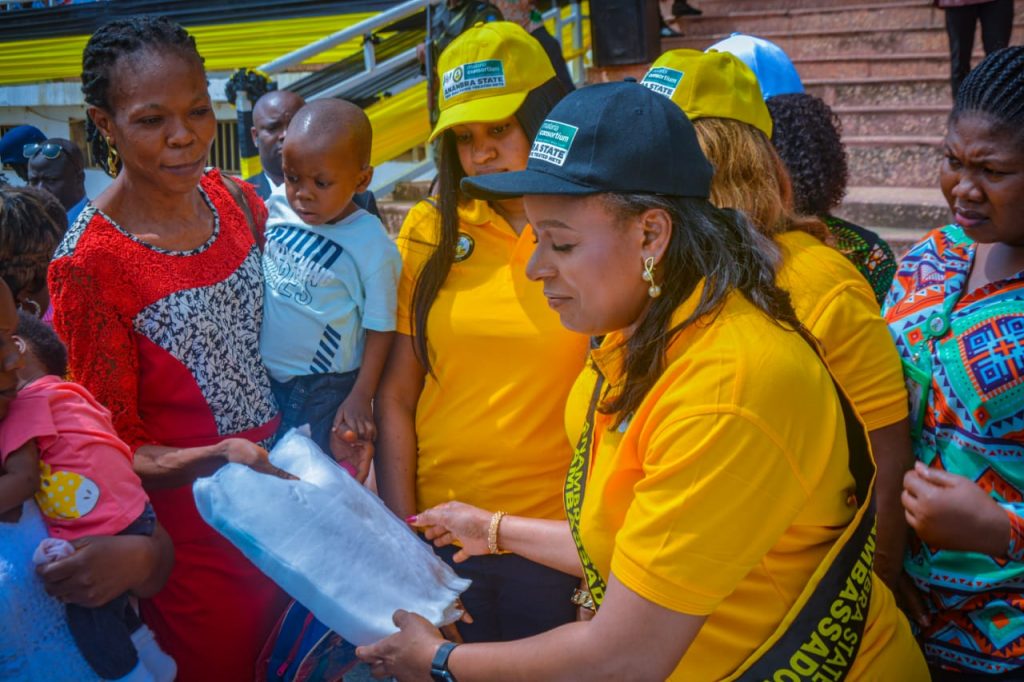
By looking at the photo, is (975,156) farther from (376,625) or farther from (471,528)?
(376,625)

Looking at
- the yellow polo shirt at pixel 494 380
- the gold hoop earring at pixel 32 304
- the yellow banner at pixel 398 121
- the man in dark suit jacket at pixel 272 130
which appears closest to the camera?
the yellow polo shirt at pixel 494 380

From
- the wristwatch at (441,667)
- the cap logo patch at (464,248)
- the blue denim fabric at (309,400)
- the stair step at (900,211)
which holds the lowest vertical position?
the stair step at (900,211)

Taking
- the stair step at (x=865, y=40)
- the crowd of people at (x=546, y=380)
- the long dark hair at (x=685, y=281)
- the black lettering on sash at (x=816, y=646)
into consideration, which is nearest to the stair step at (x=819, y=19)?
the stair step at (x=865, y=40)

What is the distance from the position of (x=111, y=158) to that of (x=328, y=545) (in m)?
1.13

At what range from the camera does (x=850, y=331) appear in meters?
2.17

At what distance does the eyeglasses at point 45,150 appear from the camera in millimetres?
4590

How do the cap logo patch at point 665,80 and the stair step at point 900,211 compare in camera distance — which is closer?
the cap logo patch at point 665,80

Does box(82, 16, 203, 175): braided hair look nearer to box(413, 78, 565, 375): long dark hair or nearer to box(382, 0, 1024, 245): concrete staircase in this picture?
box(413, 78, 565, 375): long dark hair

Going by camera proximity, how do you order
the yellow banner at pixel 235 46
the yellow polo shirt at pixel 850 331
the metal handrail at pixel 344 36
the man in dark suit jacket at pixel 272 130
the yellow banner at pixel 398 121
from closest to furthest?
1. the yellow polo shirt at pixel 850 331
2. the man in dark suit jacket at pixel 272 130
3. the metal handrail at pixel 344 36
4. the yellow banner at pixel 398 121
5. the yellow banner at pixel 235 46

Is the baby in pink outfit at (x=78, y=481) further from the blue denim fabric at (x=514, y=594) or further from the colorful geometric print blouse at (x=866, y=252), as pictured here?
the colorful geometric print blouse at (x=866, y=252)

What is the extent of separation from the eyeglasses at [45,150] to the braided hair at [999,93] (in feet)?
13.3

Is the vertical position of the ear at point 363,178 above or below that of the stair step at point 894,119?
above

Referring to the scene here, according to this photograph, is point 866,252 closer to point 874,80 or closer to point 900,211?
point 900,211

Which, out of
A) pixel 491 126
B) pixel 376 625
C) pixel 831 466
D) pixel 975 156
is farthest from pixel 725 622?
pixel 491 126
